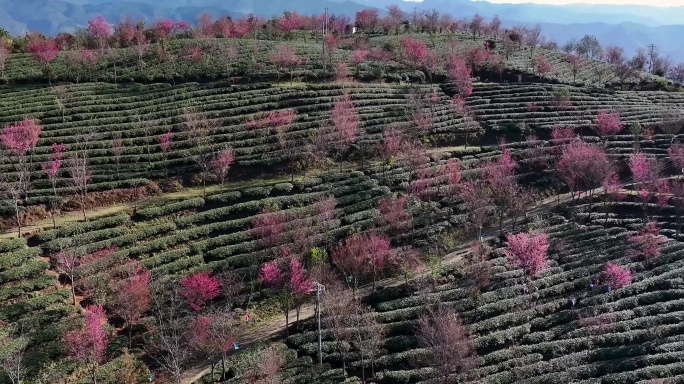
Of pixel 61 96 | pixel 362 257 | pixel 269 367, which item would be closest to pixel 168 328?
pixel 269 367

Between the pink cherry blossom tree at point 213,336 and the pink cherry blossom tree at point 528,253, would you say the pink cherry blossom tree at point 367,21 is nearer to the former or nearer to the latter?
the pink cherry blossom tree at point 528,253

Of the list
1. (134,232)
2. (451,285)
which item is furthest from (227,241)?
(451,285)

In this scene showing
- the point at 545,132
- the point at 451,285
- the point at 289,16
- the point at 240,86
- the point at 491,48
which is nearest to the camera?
the point at 451,285

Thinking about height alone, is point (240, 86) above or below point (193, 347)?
above

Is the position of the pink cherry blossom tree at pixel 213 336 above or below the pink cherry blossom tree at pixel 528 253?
below

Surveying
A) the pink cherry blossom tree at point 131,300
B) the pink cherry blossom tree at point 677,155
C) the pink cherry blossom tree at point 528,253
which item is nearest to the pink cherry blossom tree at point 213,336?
the pink cherry blossom tree at point 131,300

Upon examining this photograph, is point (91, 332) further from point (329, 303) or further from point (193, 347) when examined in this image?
point (329, 303)

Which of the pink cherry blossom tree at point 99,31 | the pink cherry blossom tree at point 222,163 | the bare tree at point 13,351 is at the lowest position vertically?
the bare tree at point 13,351
